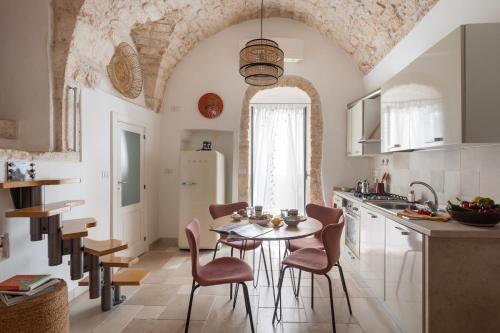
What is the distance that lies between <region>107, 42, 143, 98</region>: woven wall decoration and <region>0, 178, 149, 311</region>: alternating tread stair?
65.9 inches

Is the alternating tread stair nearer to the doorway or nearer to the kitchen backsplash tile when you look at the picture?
the doorway

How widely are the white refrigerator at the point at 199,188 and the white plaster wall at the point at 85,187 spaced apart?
2.95ft

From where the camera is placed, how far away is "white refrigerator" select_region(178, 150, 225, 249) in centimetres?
404

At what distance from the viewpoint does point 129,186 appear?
3781mm

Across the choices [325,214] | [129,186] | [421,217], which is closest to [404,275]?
[421,217]

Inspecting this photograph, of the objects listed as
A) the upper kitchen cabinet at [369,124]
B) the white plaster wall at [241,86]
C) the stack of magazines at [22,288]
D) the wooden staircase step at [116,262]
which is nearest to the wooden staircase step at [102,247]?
the wooden staircase step at [116,262]

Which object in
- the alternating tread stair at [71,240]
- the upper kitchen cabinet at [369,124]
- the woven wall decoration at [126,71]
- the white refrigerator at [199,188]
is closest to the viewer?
the alternating tread stair at [71,240]

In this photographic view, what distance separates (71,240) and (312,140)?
11.7 feet

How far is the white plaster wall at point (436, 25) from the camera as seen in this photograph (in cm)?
205

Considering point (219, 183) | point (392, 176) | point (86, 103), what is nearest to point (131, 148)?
point (86, 103)

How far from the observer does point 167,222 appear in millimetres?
4590

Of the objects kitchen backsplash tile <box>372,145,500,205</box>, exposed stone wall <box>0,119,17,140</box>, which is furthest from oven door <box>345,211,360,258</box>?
exposed stone wall <box>0,119,17,140</box>

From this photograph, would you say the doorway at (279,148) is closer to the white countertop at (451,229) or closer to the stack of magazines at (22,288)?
the white countertop at (451,229)

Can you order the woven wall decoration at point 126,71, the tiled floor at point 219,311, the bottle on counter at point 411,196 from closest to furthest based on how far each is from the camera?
the tiled floor at point 219,311 < the bottle on counter at point 411,196 < the woven wall decoration at point 126,71
